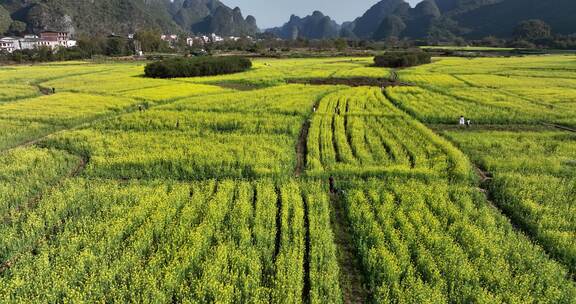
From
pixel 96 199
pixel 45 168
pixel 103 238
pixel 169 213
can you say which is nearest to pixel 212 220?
pixel 169 213

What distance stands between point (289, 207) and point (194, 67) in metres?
44.6

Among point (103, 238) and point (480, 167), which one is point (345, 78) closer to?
point (480, 167)

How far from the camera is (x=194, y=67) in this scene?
5288 centimetres

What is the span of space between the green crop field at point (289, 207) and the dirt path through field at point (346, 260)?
2.3 inches

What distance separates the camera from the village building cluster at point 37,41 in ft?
374

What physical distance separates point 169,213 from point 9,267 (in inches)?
173

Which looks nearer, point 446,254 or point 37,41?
point 446,254

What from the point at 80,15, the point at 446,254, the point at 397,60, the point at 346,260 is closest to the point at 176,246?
the point at 346,260

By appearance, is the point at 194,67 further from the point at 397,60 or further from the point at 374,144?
the point at 374,144

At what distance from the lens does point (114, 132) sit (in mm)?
22969

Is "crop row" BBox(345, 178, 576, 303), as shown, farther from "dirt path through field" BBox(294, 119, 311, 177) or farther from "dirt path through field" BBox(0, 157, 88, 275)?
"dirt path through field" BBox(0, 157, 88, 275)

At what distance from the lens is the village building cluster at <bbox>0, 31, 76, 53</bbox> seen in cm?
11412

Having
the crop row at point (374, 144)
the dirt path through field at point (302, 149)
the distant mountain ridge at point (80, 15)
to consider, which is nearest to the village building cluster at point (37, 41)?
the distant mountain ridge at point (80, 15)

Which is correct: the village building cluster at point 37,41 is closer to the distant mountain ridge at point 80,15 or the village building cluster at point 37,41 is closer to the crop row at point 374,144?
the distant mountain ridge at point 80,15
